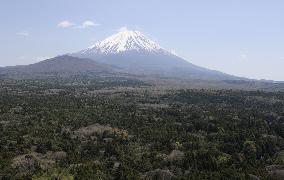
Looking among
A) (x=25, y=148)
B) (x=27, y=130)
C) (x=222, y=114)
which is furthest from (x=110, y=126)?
(x=222, y=114)

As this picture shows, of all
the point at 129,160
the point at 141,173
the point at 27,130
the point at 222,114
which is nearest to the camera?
the point at 141,173

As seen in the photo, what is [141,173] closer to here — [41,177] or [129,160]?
[129,160]

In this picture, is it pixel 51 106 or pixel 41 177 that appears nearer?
pixel 41 177

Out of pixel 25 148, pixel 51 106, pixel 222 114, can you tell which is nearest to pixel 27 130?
pixel 25 148

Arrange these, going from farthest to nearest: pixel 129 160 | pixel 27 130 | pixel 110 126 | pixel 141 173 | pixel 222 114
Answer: pixel 222 114 < pixel 110 126 < pixel 27 130 < pixel 129 160 < pixel 141 173

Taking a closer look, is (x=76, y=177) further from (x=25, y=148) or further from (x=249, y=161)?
(x=249, y=161)

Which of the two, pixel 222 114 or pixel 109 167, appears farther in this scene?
pixel 222 114
